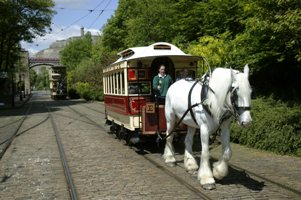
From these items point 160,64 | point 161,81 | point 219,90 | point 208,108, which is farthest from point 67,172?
point 160,64

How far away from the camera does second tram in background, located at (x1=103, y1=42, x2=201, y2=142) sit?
1259 cm

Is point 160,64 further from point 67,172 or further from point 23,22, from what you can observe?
point 23,22

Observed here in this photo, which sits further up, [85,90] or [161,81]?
[161,81]

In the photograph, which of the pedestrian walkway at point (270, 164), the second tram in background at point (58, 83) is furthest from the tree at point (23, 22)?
the pedestrian walkway at point (270, 164)

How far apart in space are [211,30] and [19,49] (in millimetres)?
38732

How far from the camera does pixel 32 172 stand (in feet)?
35.8

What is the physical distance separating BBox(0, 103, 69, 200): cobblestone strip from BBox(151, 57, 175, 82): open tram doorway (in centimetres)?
352

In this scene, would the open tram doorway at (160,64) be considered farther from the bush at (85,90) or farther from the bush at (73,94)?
the bush at (73,94)

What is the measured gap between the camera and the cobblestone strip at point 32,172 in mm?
8852

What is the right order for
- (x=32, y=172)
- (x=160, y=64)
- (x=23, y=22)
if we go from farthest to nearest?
(x=23, y=22)
(x=160, y=64)
(x=32, y=172)

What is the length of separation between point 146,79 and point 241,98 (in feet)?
18.4

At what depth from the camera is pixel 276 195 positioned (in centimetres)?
792

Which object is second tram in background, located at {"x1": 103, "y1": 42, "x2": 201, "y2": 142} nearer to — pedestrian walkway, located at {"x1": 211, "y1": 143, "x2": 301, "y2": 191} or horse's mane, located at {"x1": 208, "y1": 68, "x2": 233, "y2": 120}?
pedestrian walkway, located at {"x1": 211, "y1": 143, "x2": 301, "y2": 191}

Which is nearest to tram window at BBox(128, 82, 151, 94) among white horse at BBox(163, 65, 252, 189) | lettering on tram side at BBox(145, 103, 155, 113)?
lettering on tram side at BBox(145, 103, 155, 113)
